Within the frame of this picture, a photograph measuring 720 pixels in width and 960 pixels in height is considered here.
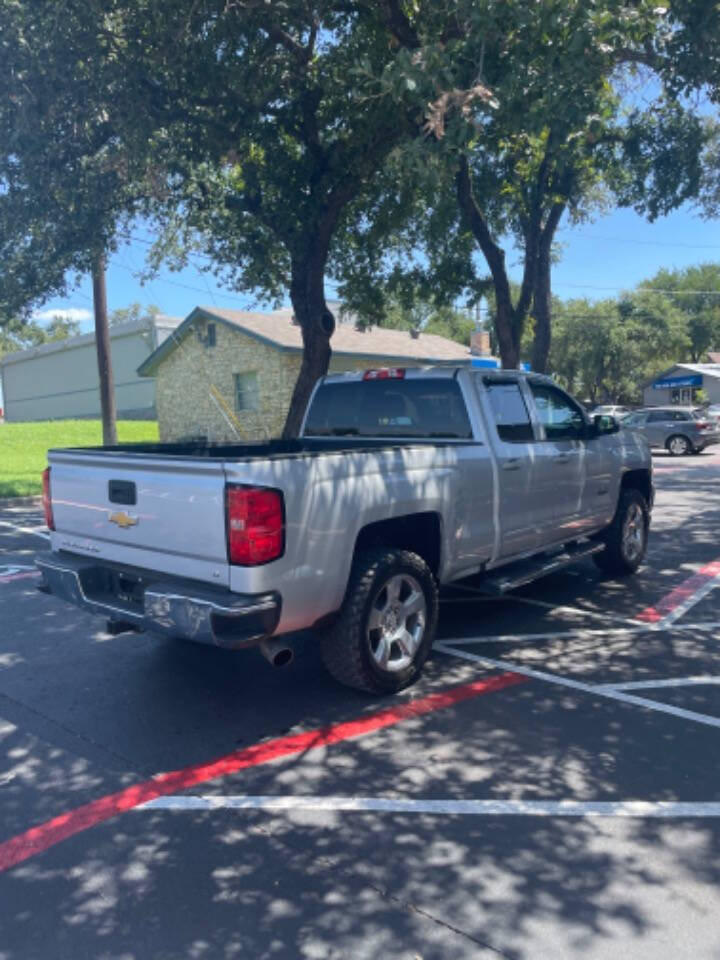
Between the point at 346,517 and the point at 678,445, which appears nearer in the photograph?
the point at 346,517

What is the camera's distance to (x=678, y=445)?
25.6 m

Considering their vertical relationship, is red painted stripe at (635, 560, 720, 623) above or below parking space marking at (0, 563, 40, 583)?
below

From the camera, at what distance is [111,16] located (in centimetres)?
970

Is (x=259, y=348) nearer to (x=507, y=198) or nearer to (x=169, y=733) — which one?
(x=507, y=198)

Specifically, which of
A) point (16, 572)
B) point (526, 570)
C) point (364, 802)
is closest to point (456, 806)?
point (364, 802)

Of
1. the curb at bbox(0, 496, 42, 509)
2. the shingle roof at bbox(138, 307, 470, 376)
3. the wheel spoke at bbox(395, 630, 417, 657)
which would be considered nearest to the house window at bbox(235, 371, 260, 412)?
the shingle roof at bbox(138, 307, 470, 376)

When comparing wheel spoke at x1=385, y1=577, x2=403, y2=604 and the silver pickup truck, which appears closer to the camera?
the silver pickup truck

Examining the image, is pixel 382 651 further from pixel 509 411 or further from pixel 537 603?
pixel 537 603

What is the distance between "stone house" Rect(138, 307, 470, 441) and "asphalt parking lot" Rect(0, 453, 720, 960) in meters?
19.6

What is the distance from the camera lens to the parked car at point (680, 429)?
25109 millimetres

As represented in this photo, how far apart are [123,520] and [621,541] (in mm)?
4896

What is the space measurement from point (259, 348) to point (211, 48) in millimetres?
15344

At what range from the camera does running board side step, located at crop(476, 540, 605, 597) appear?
18.1 feet

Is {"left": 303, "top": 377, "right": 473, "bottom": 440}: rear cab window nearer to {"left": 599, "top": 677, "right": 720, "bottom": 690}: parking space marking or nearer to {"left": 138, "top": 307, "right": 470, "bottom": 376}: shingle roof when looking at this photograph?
{"left": 599, "top": 677, "right": 720, "bottom": 690}: parking space marking
